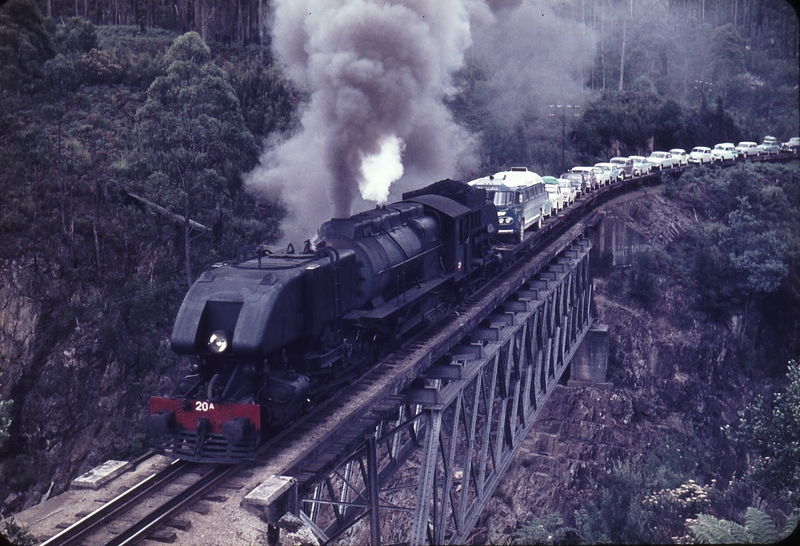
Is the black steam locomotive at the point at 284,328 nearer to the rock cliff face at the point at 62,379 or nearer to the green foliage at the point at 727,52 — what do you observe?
the rock cliff face at the point at 62,379

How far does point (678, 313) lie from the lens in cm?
3594

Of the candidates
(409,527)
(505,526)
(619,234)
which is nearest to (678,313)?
(619,234)

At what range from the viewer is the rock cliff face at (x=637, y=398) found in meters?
29.2

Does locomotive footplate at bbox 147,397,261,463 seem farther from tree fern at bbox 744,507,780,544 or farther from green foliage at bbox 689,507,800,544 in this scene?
tree fern at bbox 744,507,780,544

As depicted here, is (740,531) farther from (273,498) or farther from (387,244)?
(273,498)

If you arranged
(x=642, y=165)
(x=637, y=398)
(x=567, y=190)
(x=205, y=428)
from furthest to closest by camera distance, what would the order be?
(x=642, y=165) → (x=567, y=190) → (x=637, y=398) → (x=205, y=428)

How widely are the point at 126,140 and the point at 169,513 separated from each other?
24036 mm

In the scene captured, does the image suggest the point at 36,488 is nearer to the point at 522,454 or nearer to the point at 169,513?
the point at 169,513

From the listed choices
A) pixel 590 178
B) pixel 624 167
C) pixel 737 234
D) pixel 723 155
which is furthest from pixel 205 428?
pixel 723 155

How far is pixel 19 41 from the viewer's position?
2619 centimetres

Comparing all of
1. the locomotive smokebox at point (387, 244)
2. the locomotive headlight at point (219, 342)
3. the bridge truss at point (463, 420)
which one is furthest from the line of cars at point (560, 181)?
the locomotive headlight at point (219, 342)

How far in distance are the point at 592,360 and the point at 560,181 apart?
29.9 ft

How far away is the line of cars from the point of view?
23812 millimetres

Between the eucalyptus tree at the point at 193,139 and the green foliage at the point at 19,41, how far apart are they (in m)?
4.42
